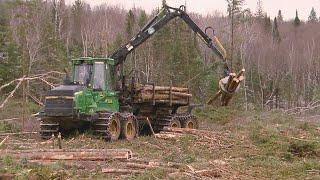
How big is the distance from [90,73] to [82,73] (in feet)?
0.91

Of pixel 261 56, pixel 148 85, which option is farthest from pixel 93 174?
pixel 261 56

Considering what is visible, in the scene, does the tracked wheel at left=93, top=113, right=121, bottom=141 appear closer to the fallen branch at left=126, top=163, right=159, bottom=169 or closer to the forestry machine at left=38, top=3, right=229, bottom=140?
the forestry machine at left=38, top=3, right=229, bottom=140

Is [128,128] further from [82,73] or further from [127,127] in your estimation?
[82,73]

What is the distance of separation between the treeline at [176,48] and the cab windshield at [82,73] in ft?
5.47

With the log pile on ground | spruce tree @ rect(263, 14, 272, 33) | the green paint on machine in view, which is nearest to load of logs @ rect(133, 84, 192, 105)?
the green paint on machine

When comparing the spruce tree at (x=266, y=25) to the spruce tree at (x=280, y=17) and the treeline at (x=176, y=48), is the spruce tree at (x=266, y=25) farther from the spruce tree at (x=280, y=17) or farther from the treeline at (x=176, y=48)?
the spruce tree at (x=280, y=17)

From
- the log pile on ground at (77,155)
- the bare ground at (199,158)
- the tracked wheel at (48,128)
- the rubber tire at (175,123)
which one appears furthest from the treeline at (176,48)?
the log pile on ground at (77,155)

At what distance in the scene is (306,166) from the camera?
11.5 meters

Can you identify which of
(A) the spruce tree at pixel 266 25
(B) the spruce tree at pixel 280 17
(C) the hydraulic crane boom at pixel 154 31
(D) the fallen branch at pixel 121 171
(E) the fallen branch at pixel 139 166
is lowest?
(D) the fallen branch at pixel 121 171

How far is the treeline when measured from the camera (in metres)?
36.5

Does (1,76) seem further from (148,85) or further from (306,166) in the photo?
(306,166)

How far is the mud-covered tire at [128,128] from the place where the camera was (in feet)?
60.7

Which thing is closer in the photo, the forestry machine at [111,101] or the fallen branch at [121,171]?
the fallen branch at [121,171]

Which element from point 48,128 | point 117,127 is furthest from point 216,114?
point 48,128
